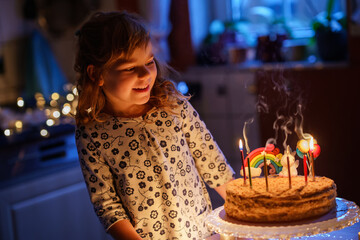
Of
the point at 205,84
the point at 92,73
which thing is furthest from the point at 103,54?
the point at 205,84

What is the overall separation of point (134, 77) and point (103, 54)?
0.33 feet

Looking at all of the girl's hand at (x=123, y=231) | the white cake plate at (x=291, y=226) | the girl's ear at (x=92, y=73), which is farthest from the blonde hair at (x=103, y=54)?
the white cake plate at (x=291, y=226)

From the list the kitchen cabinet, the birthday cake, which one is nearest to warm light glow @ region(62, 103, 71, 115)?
the kitchen cabinet

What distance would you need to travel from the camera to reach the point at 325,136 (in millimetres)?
2299

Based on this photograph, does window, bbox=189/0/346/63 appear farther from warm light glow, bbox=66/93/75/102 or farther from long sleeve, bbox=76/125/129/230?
long sleeve, bbox=76/125/129/230

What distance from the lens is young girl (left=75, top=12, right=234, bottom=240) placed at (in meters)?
1.24

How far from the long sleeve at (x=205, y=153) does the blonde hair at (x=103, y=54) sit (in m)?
0.07

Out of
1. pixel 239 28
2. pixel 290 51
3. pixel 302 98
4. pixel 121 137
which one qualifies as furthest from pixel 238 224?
pixel 239 28

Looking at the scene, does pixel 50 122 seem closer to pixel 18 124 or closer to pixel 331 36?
pixel 18 124

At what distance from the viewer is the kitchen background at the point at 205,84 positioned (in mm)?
2162

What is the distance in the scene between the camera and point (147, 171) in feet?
4.23

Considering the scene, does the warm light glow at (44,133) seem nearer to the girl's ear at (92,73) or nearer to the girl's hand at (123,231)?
the girl's ear at (92,73)

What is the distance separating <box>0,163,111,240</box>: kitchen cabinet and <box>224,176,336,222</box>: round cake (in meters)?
1.42

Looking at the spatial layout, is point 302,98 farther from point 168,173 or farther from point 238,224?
point 238,224
